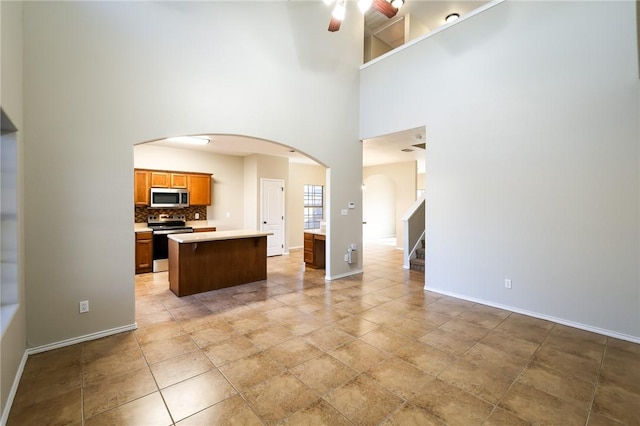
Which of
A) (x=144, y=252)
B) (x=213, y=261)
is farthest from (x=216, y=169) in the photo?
(x=213, y=261)

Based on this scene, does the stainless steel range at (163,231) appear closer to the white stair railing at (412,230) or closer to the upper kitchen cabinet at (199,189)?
the upper kitchen cabinet at (199,189)

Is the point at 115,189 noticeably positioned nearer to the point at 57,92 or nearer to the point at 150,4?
the point at 57,92

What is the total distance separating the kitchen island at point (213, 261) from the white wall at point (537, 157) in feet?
10.0

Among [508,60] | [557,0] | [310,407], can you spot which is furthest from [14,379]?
[557,0]

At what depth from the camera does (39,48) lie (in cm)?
269

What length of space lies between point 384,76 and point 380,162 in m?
4.01

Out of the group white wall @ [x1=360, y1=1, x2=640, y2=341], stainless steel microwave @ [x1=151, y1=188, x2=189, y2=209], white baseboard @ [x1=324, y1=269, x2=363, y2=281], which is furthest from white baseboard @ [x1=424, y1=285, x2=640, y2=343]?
stainless steel microwave @ [x1=151, y1=188, x2=189, y2=209]

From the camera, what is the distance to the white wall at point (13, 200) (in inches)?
83.3

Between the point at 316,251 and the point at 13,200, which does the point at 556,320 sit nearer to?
the point at 316,251

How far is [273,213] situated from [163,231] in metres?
2.76

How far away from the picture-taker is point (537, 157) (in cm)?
357

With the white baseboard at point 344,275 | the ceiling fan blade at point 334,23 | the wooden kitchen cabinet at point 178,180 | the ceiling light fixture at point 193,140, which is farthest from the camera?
the wooden kitchen cabinet at point 178,180

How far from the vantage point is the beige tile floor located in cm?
194

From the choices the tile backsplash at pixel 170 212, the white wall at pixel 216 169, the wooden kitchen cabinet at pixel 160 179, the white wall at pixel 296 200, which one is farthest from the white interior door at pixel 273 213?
the wooden kitchen cabinet at pixel 160 179
